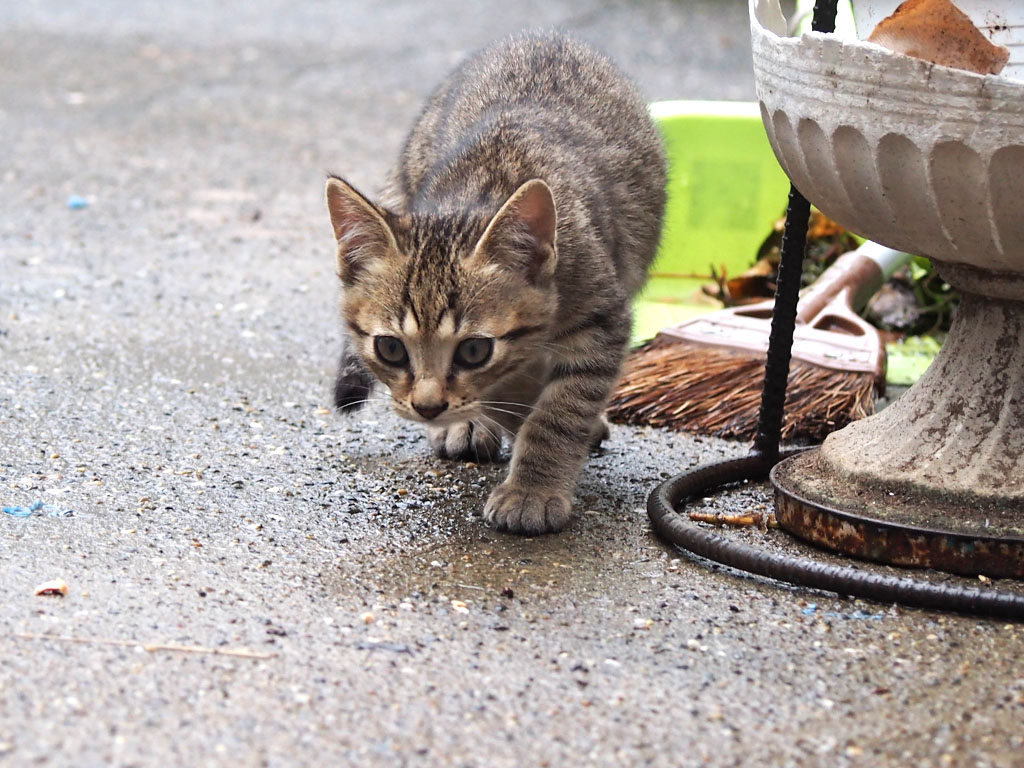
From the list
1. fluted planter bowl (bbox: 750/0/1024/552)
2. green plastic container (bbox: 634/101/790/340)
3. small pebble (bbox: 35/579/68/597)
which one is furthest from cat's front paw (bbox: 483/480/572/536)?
green plastic container (bbox: 634/101/790/340)

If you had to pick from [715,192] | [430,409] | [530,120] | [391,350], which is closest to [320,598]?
[430,409]

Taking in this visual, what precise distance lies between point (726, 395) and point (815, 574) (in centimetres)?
143

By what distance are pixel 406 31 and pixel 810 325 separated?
305 inches

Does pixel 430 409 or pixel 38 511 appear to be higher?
pixel 430 409

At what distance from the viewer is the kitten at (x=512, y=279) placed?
330 centimetres

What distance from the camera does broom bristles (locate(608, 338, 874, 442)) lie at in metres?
4.21

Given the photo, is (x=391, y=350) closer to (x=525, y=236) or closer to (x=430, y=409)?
(x=430, y=409)

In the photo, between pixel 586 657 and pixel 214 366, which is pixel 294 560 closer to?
pixel 586 657

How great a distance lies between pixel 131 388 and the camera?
4.41 m

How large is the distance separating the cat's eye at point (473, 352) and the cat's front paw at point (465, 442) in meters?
0.62

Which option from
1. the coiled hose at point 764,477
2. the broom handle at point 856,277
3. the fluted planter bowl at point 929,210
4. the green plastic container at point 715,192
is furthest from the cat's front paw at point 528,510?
the green plastic container at point 715,192

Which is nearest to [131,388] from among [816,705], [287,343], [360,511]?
[287,343]

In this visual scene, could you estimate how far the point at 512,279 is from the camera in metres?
3.34

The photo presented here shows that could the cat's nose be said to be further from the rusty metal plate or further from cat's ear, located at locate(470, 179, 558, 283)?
the rusty metal plate
